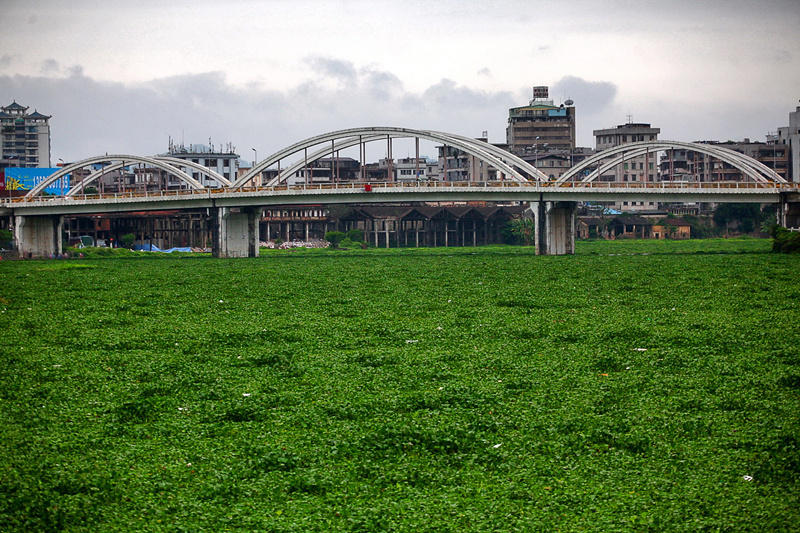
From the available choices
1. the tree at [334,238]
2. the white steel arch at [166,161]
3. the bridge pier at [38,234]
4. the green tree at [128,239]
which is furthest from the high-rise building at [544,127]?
the bridge pier at [38,234]

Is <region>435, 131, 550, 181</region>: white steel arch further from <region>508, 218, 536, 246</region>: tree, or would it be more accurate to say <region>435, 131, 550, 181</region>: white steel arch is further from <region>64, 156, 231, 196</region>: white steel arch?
<region>508, 218, 536, 246</region>: tree

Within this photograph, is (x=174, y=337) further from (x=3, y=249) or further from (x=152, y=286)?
(x=3, y=249)

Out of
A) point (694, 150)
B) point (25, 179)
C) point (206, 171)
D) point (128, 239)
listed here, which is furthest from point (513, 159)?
point (25, 179)

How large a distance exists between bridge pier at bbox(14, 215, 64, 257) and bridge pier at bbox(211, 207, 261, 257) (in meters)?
20.6

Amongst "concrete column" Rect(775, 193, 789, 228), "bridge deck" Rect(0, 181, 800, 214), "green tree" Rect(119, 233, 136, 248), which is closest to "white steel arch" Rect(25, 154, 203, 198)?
"bridge deck" Rect(0, 181, 800, 214)

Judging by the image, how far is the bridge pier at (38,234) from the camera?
308 ft

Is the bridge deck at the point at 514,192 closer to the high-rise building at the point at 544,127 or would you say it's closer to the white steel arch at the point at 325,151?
the white steel arch at the point at 325,151

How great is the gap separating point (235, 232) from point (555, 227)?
105ft

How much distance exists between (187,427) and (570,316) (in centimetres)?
1531

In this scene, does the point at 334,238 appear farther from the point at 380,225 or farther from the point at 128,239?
the point at 128,239

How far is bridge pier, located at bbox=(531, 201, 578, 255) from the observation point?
81.8 meters

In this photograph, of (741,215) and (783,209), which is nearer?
(783,209)

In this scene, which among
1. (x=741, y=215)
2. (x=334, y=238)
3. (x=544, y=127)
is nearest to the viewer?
(x=334, y=238)

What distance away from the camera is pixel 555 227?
82312 mm
